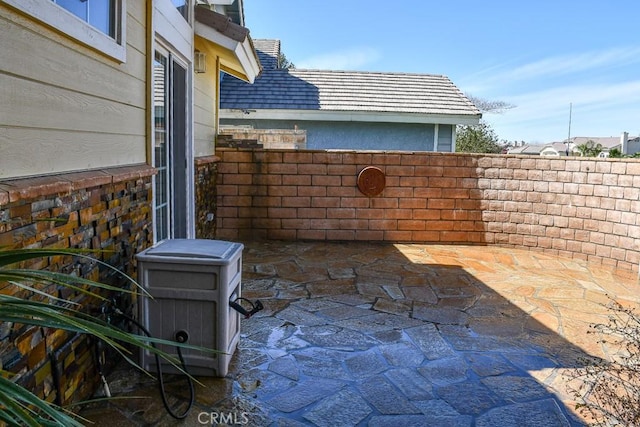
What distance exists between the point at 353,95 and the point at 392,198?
4.72 metres

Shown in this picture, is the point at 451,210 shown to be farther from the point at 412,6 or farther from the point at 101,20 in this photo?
the point at 412,6

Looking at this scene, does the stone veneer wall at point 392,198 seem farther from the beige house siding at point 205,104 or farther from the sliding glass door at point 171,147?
the sliding glass door at point 171,147

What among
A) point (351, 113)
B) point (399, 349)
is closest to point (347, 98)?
point (351, 113)

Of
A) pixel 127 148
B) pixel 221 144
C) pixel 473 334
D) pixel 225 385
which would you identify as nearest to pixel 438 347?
pixel 473 334

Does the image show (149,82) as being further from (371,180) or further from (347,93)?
(347,93)

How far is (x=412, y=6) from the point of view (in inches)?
682

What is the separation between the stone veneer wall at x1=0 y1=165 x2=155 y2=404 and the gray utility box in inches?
11.8

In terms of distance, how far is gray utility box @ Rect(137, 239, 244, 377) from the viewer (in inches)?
113

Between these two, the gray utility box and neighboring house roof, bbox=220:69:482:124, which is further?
neighboring house roof, bbox=220:69:482:124

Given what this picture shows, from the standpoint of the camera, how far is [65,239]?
2393 mm

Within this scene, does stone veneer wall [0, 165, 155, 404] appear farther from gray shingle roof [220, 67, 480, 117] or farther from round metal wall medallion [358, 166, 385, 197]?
gray shingle roof [220, 67, 480, 117]

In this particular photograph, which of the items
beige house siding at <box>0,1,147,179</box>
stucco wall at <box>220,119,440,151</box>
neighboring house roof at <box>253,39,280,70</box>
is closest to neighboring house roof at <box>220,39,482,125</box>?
stucco wall at <box>220,119,440,151</box>

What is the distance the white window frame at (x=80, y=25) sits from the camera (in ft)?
6.61

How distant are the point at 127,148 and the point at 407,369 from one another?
2405 mm
